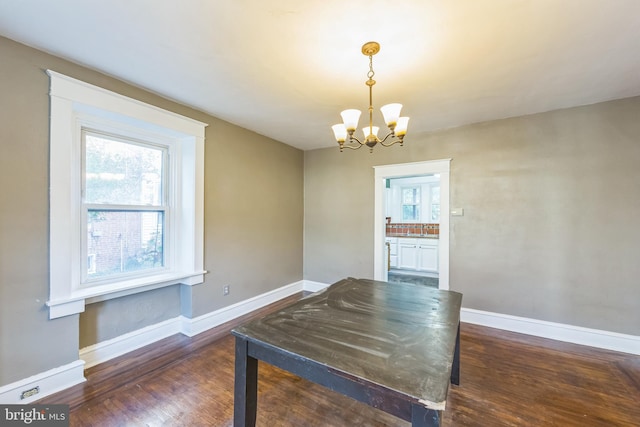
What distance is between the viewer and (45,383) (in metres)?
1.88

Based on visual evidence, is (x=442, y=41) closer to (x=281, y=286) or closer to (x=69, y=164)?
(x=69, y=164)

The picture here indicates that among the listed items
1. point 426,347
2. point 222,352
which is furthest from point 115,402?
point 426,347

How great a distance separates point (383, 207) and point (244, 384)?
3071 millimetres

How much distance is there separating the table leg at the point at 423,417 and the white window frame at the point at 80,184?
96.5 inches

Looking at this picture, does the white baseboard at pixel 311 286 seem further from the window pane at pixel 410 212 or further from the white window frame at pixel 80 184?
the window pane at pixel 410 212

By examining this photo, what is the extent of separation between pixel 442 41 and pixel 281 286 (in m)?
3.59

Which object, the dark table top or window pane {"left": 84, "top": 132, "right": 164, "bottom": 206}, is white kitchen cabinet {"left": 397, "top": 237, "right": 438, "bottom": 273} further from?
window pane {"left": 84, "top": 132, "right": 164, "bottom": 206}

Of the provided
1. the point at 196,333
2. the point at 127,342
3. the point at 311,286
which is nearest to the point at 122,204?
the point at 127,342

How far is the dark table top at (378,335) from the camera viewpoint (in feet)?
3.41

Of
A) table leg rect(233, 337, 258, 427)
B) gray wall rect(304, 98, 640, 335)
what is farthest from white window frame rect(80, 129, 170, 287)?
gray wall rect(304, 98, 640, 335)

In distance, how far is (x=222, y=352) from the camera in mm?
2541

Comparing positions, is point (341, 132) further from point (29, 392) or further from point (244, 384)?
point (29, 392)

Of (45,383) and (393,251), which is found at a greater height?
(393,251)

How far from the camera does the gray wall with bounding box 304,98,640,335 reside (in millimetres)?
2602
